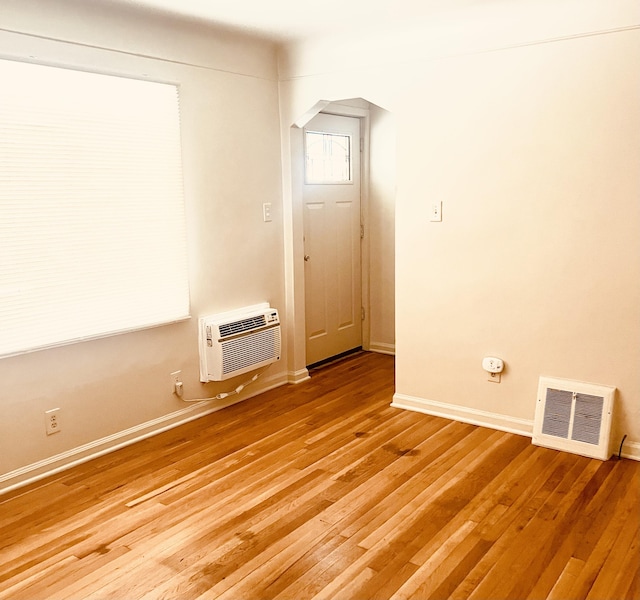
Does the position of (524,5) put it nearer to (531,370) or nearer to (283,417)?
(531,370)

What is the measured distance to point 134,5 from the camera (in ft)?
10.9

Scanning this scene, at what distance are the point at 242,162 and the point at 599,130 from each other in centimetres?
216

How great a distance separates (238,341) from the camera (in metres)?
4.09

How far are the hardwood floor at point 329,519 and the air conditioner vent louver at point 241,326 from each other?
59cm

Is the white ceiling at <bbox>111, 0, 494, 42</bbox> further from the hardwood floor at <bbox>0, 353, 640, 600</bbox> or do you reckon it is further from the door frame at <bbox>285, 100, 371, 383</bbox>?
the hardwood floor at <bbox>0, 353, 640, 600</bbox>

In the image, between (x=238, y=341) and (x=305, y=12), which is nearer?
(x=305, y=12)

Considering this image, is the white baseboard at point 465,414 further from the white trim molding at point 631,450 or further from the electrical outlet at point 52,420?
the electrical outlet at point 52,420

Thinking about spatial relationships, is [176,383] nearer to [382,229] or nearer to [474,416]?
[474,416]

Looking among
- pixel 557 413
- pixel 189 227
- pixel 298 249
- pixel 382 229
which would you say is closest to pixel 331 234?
pixel 382 229

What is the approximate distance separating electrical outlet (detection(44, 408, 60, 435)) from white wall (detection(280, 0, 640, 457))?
207 cm

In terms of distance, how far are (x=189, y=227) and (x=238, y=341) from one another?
796 mm

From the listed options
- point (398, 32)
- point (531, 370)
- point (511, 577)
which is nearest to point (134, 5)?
point (398, 32)

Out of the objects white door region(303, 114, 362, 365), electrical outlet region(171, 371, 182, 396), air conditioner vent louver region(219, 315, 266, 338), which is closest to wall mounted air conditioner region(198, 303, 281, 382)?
air conditioner vent louver region(219, 315, 266, 338)

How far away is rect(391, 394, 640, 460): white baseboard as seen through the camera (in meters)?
3.29
